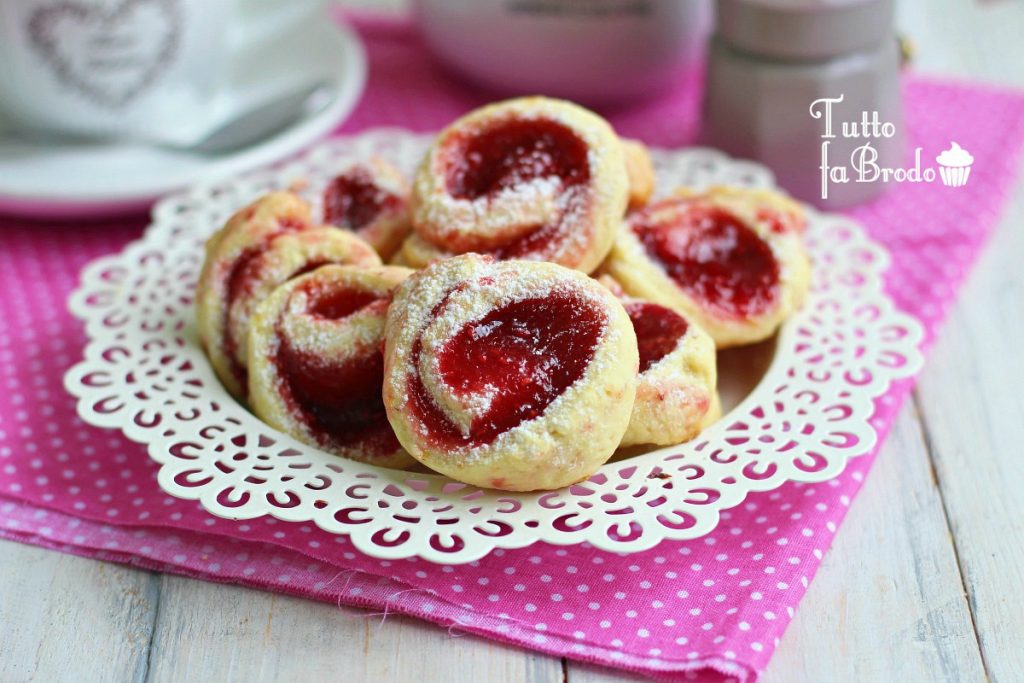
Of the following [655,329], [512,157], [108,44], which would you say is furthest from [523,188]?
[108,44]

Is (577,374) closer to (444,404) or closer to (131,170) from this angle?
(444,404)

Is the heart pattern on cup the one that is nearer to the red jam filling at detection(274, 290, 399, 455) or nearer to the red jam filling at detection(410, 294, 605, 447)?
the red jam filling at detection(274, 290, 399, 455)

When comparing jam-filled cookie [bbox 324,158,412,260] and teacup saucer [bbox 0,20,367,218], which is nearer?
jam-filled cookie [bbox 324,158,412,260]

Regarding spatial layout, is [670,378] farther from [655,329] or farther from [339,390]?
[339,390]

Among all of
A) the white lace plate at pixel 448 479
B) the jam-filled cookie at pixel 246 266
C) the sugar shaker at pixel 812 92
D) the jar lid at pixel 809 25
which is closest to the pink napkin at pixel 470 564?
the white lace plate at pixel 448 479

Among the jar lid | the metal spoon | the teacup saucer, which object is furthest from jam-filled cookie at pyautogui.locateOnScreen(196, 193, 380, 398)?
the jar lid

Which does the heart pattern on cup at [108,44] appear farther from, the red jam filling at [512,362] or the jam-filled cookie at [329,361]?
the red jam filling at [512,362]
